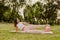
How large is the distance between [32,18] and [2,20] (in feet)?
9.76

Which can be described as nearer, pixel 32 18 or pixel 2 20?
pixel 32 18

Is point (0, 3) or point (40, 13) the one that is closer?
point (40, 13)

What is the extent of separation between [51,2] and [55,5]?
43 cm

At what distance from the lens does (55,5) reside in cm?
2086

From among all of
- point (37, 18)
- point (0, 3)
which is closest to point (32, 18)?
point (37, 18)

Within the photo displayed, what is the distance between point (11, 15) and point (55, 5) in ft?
12.6

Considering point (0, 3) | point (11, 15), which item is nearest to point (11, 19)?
point (11, 15)

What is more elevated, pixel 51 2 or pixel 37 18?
pixel 51 2

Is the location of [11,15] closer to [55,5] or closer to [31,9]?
[31,9]

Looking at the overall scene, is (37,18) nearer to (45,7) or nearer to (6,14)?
(45,7)

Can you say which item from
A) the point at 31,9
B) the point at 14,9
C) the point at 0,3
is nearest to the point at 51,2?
the point at 31,9

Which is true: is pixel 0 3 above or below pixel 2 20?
above

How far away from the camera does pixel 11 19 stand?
21.1 metres

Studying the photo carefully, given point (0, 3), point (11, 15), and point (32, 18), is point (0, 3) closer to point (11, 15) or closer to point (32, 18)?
point (11, 15)
